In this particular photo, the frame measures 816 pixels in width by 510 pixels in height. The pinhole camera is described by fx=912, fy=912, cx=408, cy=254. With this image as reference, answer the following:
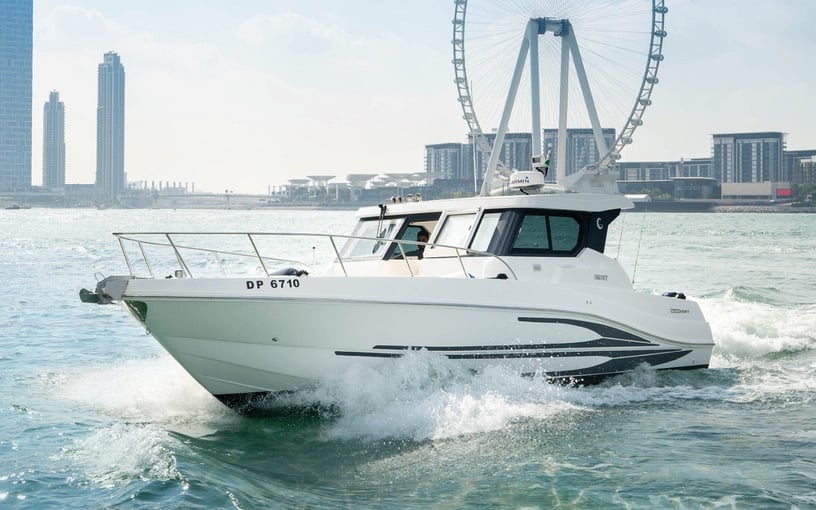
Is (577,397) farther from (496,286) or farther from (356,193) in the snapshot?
(356,193)

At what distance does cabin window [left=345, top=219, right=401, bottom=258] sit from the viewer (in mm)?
11734

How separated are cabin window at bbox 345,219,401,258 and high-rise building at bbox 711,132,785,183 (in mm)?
143797

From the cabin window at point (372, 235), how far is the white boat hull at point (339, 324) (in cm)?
213

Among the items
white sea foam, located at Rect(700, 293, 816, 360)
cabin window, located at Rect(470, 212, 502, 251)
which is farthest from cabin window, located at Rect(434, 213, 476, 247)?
white sea foam, located at Rect(700, 293, 816, 360)

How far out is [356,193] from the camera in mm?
126375

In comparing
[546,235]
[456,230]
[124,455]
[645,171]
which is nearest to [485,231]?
[456,230]

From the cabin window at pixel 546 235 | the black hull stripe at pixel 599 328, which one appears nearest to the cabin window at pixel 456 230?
the cabin window at pixel 546 235

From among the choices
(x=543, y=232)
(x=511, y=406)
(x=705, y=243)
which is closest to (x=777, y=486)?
(x=511, y=406)

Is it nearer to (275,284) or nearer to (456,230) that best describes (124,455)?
(275,284)

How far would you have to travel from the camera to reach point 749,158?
14925cm

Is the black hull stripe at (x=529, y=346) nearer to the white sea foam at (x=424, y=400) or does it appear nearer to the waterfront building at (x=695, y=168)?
the white sea foam at (x=424, y=400)

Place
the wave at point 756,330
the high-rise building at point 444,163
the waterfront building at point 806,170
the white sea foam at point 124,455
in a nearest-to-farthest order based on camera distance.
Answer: the white sea foam at point 124,455 < the wave at point 756,330 < the high-rise building at point 444,163 < the waterfront building at point 806,170

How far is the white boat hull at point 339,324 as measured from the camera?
8.95m

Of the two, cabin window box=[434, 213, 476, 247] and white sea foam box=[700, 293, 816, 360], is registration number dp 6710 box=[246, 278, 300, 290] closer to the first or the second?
cabin window box=[434, 213, 476, 247]
